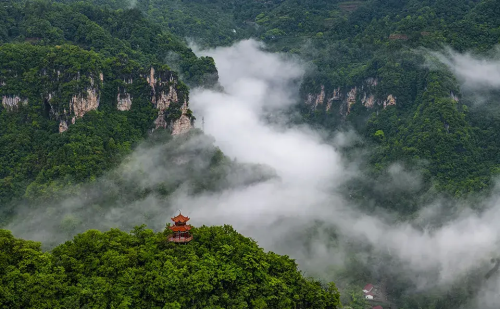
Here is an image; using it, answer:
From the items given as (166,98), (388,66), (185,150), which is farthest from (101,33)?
(388,66)

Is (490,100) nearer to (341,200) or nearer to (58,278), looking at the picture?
(341,200)

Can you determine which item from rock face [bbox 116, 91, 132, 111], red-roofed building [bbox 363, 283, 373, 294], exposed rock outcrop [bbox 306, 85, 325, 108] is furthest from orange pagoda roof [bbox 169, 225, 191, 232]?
exposed rock outcrop [bbox 306, 85, 325, 108]

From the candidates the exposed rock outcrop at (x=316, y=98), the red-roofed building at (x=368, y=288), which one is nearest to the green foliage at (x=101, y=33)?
the exposed rock outcrop at (x=316, y=98)

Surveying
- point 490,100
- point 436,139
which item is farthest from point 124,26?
point 490,100

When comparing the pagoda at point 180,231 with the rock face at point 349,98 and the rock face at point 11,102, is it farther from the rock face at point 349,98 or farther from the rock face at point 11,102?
the rock face at point 349,98

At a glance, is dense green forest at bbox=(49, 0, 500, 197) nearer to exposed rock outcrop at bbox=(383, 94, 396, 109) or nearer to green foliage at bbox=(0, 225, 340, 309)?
exposed rock outcrop at bbox=(383, 94, 396, 109)

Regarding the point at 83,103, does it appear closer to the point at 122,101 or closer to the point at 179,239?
the point at 122,101
